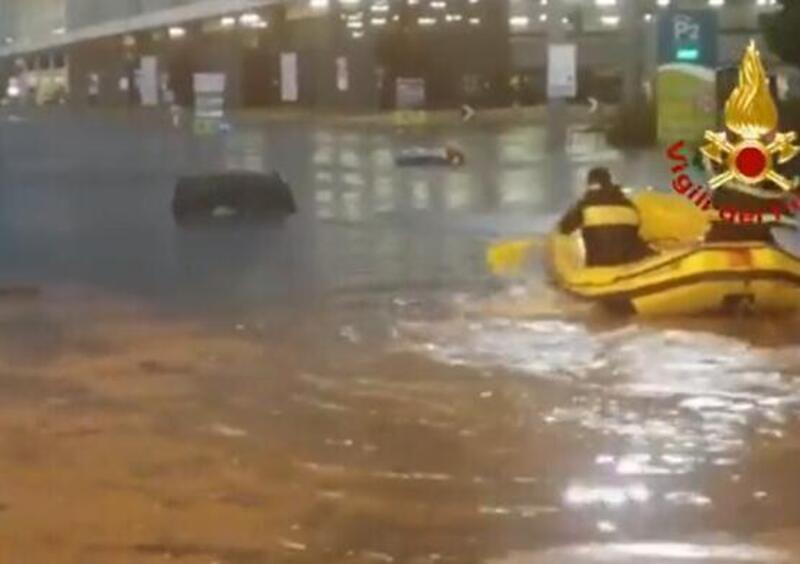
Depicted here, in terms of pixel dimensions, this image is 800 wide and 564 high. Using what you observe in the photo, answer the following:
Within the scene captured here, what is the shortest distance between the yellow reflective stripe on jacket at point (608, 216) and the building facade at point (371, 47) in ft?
123

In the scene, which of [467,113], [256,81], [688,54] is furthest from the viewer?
[256,81]

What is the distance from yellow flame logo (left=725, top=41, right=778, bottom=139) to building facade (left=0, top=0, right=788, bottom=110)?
38617mm

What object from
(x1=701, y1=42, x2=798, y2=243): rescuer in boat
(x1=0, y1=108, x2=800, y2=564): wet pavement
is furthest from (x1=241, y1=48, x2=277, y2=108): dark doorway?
(x1=701, y1=42, x2=798, y2=243): rescuer in boat

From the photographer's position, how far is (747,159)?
19984 millimetres

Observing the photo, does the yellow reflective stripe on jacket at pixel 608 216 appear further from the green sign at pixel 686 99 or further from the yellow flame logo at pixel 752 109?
the green sign at pixel 686 99

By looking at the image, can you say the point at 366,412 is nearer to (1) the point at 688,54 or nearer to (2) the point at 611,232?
(2) the point at 611,232

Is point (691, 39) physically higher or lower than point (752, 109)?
lower

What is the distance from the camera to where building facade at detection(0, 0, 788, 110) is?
67.8 m

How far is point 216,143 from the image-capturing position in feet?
190

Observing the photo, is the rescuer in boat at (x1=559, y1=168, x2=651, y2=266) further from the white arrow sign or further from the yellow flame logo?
the white arrow sign

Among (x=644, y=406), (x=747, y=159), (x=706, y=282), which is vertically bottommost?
(x=644, y=406)

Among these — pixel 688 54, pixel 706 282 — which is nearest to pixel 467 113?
pixel 688 54

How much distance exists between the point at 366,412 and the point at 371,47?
204 ft

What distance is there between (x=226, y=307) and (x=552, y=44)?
99.9 feet
